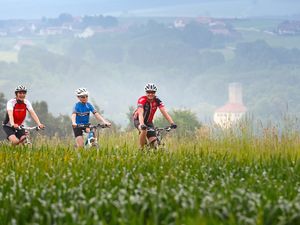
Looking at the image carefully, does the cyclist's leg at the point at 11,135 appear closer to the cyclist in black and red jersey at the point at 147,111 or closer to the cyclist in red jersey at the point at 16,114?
the cyclist in red jersey at the point at 16,114

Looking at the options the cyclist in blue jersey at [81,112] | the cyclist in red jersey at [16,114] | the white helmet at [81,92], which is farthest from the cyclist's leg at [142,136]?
the cyclist in red jersey at [16,114]

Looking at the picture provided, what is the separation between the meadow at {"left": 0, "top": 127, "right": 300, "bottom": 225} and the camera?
10562 mm

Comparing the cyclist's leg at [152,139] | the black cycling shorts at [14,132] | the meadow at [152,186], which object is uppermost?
the black cycling shorts at [14,132]

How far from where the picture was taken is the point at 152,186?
12742mm

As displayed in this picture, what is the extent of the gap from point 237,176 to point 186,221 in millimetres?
4836

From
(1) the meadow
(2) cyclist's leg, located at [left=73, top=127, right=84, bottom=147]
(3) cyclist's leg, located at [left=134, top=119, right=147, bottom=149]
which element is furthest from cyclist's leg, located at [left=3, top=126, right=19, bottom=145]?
(3) cyclist's leg, located at [left=134, top=119, right=147, bottom=149]

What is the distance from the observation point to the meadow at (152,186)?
10.6 metres

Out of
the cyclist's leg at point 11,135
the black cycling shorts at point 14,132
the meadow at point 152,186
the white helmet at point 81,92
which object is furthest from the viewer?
the black cycling shorts at point 14,132

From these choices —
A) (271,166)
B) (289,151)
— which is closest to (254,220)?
(271,166)

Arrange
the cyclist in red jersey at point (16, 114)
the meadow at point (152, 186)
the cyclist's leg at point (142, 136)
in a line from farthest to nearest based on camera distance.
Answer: the cyclist in red jersey at point (16, 114)
the cyclist's leg at point (142, 136)
the meadow at point (152, 186)

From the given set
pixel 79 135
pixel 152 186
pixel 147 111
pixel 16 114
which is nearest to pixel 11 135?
pixel 16 114

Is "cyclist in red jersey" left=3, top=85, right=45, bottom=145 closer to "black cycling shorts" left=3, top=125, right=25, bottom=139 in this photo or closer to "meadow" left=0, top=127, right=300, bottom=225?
"black cycling shorts" left=3, top=125, right=25, bottom=139

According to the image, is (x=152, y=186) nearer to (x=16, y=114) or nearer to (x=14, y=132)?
(x=16, y=114)

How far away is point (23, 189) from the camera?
1252 cm
